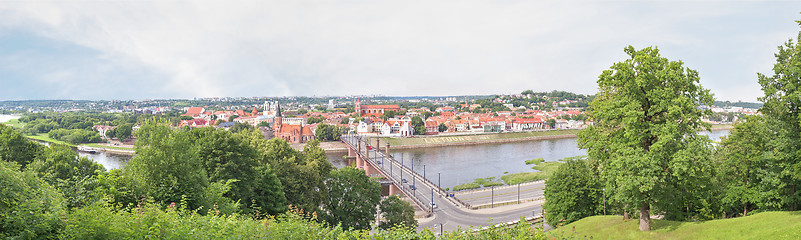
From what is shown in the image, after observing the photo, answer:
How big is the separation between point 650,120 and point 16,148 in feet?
96.1

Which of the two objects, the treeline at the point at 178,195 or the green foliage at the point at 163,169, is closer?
the treeline at the point at 178,195

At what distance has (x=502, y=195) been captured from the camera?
3809 cm

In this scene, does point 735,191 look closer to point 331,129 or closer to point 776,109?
point 776,109

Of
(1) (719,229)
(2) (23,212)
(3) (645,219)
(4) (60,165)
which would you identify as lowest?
(1) (719,229)

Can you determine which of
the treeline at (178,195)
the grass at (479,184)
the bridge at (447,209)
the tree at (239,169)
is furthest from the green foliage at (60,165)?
the grass at (479,184)

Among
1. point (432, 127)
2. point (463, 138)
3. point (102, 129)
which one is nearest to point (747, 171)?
point (463, 138)

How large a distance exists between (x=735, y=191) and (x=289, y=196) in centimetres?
2150

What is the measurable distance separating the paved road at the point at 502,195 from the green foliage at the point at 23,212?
101 feet

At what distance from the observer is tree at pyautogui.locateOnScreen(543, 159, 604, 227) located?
882 inches

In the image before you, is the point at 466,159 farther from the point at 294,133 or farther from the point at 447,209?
the point at 294,133

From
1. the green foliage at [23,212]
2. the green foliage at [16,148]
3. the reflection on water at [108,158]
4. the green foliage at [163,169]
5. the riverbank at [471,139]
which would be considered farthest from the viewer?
the riverbank at [471,139]

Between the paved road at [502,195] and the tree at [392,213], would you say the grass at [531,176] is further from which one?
the tree at [392,213]

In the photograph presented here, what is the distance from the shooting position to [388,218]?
21.6m

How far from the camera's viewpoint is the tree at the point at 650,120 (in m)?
12.8
